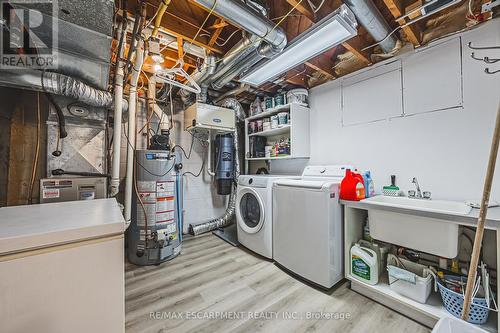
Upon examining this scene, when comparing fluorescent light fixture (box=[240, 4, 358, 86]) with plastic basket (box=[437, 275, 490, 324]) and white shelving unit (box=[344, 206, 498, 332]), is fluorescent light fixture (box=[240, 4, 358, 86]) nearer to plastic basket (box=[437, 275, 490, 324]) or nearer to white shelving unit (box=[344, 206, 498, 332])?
white shelving unit (box=[344, 206, 498, 332])

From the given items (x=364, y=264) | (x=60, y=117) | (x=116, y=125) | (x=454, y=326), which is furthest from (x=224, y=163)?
(x=454, y=326)

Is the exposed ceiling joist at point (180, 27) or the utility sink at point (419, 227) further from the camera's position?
the exposed ceiling joist at point (180, 27)

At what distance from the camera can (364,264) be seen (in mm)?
1634

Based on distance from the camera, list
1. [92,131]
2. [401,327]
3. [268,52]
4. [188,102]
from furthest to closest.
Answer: [188,102], [92,131], [268,52], [401,327]

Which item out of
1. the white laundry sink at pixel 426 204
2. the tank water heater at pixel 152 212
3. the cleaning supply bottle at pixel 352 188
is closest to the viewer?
the white laundry sink at pixel 426 204

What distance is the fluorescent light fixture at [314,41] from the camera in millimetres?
1373

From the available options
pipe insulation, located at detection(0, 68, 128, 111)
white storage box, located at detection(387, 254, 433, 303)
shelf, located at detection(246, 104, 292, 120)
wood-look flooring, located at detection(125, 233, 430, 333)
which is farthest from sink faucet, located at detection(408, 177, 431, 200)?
pipe insulation, located at detection(0, 68, 128, 111)

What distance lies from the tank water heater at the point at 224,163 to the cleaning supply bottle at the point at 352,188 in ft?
6.16

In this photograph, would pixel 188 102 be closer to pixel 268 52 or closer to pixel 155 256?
pixel 268 52

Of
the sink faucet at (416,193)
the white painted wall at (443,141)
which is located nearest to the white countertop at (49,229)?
the sink faucet at (416,193)

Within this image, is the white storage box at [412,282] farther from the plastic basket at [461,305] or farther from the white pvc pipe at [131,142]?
the white pvc pipe at [131,142]

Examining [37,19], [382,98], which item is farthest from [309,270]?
[37,19]

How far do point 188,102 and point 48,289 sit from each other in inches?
112

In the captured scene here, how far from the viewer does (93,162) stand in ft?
5.95
